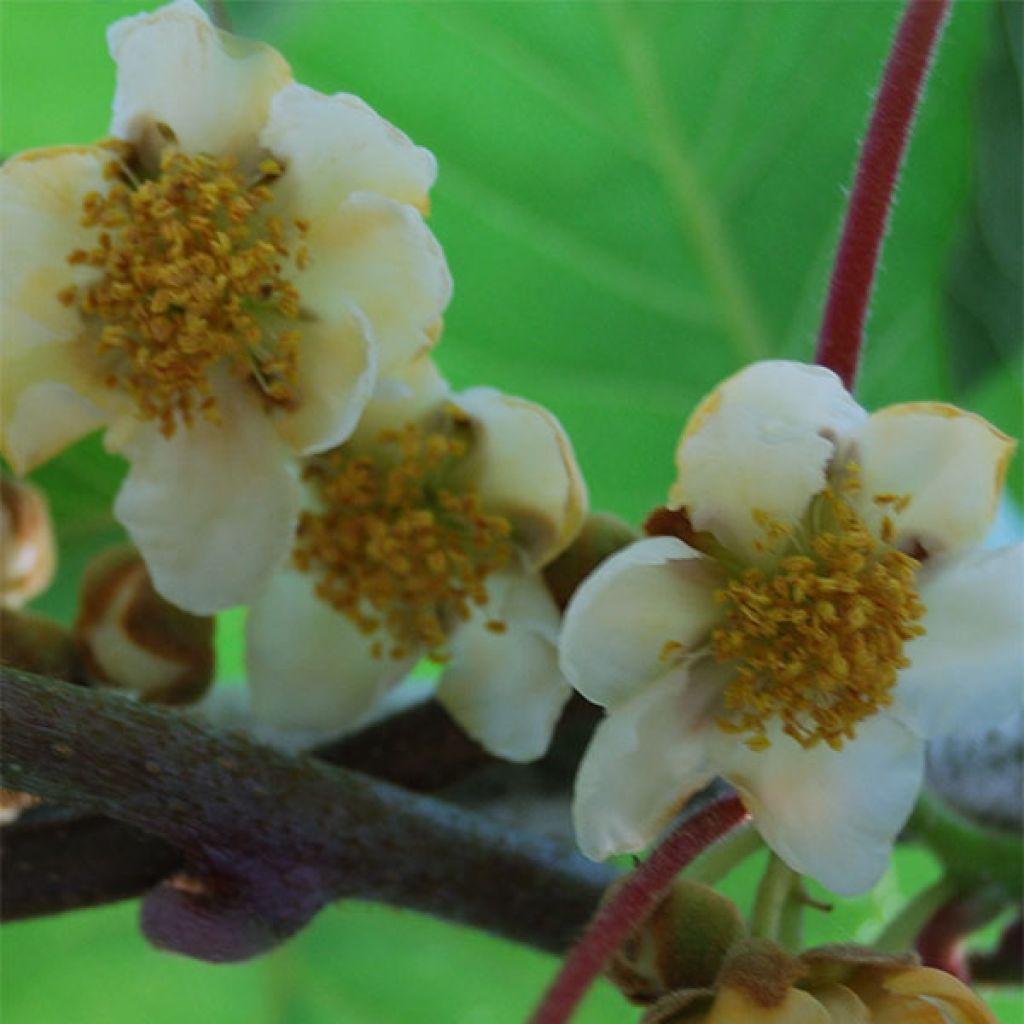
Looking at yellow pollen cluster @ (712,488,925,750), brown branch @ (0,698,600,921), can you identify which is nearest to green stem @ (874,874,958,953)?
yellow pollen cluster @ (712,488,925,750)

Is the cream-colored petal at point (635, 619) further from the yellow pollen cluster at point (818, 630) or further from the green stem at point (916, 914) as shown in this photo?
the green stem at point (916, 914)

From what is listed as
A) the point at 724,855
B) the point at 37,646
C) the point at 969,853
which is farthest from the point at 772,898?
the point at 37,646

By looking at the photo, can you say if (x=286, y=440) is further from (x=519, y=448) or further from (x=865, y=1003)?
(x=865, y=1003)

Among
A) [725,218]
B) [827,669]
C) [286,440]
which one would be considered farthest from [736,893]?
[725,218]

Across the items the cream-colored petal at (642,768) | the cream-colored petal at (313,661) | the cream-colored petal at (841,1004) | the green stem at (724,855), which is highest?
the cream-colored petal at (642,768)

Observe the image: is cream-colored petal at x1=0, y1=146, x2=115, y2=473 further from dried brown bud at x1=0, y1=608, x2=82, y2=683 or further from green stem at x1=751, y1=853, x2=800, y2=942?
green stem at x1=751, y1=853, x2=800, y2=942

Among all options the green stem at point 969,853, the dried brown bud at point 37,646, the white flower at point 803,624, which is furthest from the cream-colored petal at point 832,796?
the dried brown bud at point 37,646

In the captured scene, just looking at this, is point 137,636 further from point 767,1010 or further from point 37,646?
point 767,1010
